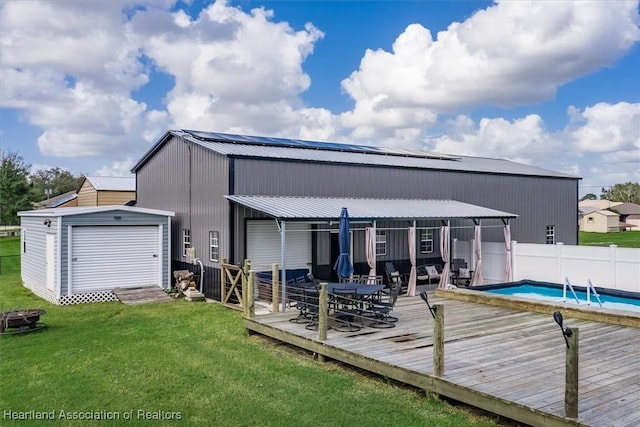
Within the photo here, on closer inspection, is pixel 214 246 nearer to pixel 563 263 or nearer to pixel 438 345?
pixel 438 345

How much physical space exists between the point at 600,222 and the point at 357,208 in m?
52.6

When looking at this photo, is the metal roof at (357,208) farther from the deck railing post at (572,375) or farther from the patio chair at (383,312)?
the deck railing post at (572,375)

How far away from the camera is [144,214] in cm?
1420

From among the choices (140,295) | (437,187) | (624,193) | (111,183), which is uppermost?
(624,193)

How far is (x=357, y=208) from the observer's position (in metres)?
13.5

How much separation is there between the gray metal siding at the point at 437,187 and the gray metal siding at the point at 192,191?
0.77m

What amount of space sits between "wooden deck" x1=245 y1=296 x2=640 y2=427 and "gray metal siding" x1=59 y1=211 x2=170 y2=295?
591 cm

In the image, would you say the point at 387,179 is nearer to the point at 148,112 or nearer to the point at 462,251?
the point at 462,251

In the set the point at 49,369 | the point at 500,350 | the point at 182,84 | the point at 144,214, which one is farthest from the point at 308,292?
the point at 182,84

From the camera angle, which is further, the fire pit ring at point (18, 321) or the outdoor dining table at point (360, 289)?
the fire pit ring at point (18, 321)

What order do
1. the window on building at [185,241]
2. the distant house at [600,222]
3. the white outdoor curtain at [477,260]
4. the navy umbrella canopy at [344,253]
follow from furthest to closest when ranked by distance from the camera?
the distant house at [600,222]
the window on building at [185,241]
the white outdoor curtain at [477,260]
the navy umbrella canopy at [344,253]

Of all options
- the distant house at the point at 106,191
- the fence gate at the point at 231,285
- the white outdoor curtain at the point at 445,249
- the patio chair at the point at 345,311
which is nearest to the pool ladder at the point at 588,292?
the white outdoor curtain at the point at 445,249

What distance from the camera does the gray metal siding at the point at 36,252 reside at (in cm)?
1399

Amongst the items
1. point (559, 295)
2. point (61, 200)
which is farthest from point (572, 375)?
point (61, 200)
